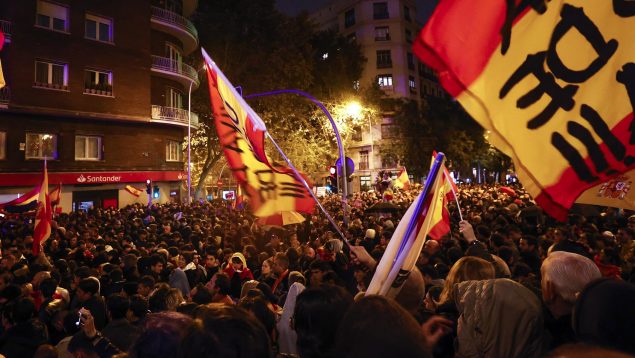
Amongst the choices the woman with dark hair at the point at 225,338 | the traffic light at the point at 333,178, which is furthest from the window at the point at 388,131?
the woman with dark hair at the point at 225,338

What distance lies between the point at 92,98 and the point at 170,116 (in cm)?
464

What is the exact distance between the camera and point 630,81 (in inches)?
95.9

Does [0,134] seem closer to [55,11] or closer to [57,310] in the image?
[55,11]

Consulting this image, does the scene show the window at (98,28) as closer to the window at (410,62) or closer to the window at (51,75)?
the window at (51,75)

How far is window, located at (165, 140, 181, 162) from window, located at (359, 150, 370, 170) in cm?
2893

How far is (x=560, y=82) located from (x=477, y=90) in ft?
1.64

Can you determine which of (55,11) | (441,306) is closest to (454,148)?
(55,11)

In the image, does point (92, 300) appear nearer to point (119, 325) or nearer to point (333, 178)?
point (119, 325)

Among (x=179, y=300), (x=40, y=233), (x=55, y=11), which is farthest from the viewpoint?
(x=55, y=11)

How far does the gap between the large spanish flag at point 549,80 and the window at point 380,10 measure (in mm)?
55987

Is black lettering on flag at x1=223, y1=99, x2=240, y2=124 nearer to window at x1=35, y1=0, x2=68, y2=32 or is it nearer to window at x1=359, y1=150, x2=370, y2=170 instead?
window at x1=35, y1=0, x2=68, y2=32

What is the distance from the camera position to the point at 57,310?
463cm

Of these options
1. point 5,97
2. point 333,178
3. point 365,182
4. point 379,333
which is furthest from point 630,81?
point 365,182

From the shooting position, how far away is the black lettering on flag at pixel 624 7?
2469 millimetres
